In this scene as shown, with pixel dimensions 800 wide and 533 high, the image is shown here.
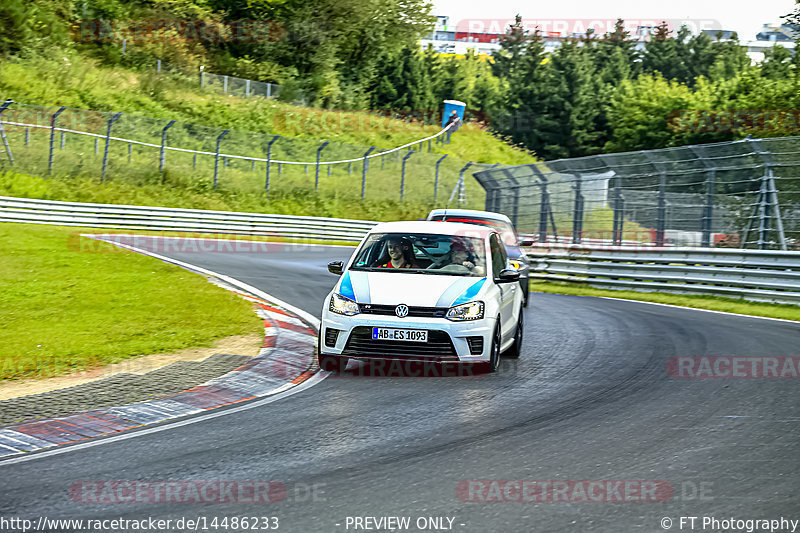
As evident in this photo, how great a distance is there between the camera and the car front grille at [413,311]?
8875 mm

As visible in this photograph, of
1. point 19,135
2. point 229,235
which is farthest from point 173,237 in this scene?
point 19,135

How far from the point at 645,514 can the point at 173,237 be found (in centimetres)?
2691

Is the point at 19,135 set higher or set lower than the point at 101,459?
higher

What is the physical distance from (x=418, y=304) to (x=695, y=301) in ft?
36.4

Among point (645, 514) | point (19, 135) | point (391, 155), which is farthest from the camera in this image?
point (391, 155)

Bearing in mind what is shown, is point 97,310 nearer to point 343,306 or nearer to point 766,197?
point 343,306

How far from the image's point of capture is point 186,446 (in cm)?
612

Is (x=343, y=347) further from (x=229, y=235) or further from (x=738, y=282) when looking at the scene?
(x=229, y=235)

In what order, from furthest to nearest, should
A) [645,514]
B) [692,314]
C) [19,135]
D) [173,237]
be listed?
Result: [19,135] < [173,237] < [692,314] < [645,514]

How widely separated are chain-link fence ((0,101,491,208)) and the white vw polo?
21975mm

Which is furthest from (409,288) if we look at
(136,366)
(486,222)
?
(486,222)

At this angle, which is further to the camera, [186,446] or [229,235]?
[229,235]

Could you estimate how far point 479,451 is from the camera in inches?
238

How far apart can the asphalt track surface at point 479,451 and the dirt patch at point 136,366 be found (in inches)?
68.7
